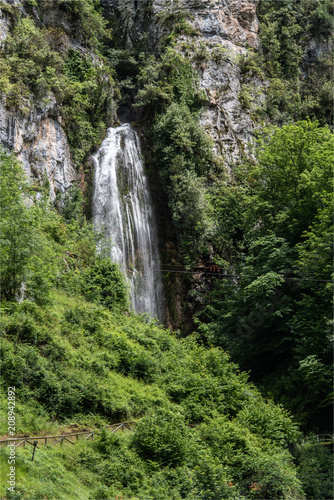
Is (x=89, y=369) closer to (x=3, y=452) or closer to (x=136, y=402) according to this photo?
(x=136, y=402)

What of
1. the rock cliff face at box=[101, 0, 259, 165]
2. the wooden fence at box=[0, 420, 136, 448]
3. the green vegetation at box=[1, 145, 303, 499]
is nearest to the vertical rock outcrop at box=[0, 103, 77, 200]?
the green vegetation at box=[1, 145, 303, 499]

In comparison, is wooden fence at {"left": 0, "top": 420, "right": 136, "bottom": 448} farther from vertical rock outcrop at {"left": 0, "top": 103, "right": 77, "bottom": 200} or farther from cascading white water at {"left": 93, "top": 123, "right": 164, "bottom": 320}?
vertical rock outcrop at {"left": 0, "top": 103, "right": 77, "bottom": 200}

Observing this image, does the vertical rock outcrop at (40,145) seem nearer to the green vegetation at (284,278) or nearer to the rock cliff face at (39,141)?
the rock cliff face at (39,141)

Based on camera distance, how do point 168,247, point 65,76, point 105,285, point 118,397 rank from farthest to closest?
point 168,247 → point 65,76 → point 105,285 → point 118,397

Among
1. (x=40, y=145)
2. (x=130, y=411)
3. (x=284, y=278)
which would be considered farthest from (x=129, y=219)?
(x=130, y=411)

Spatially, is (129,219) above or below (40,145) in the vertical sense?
below

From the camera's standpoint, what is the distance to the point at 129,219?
2467 cm

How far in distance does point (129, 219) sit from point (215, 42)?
47.8 feet

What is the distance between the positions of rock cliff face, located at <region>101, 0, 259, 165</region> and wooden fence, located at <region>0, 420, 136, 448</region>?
18.9 m

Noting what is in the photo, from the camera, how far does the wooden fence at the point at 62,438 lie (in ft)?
32.9

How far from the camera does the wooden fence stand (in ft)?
32.9

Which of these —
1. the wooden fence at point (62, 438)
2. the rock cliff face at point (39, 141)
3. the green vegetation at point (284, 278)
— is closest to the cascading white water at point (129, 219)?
the rock cliff face at point (39, 141)

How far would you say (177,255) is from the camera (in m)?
26.0

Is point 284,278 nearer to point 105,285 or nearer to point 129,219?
point 105,285
